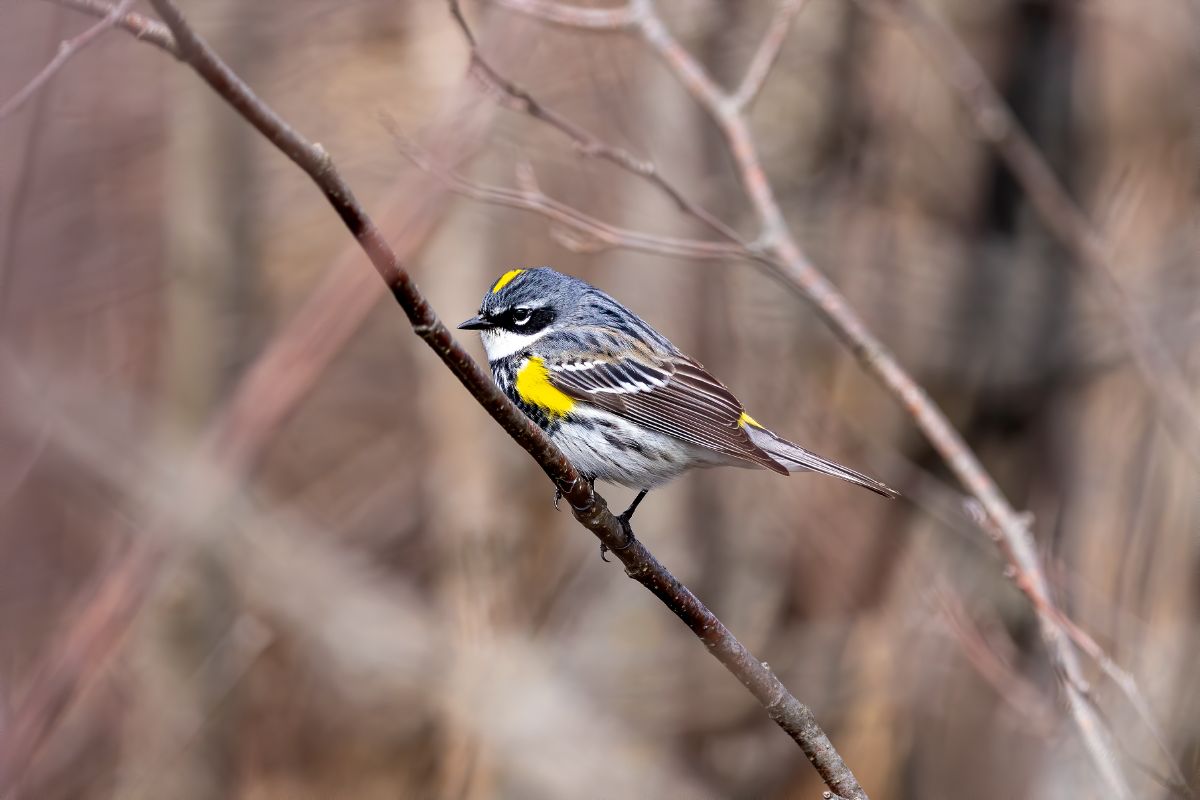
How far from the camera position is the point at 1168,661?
5.34 meters

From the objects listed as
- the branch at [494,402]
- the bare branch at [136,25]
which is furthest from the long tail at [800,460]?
the bare branch at [136,25]

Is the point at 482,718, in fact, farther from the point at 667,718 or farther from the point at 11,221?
the point at 11,221

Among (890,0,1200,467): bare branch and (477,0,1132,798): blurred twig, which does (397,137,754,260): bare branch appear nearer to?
(477,0,1132,798): blurred twig

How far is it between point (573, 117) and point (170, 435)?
387 cm

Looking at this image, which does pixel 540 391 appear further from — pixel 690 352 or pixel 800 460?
pixel 690 352

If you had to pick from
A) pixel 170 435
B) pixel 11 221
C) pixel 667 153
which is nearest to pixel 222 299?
pixel 170 435

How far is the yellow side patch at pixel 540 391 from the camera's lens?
4023mm

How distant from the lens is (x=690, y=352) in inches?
288

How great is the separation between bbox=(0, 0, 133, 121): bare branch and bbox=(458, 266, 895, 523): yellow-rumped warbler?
2482 mm

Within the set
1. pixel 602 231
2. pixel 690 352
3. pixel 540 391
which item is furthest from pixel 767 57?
pixel 690 352

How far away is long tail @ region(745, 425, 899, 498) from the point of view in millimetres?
3790

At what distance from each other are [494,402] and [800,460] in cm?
210

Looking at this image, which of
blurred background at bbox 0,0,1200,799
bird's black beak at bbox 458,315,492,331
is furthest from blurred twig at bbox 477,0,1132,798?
blurred background at bbox 0,0,1200,799

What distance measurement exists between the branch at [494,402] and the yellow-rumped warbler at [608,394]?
84cm
